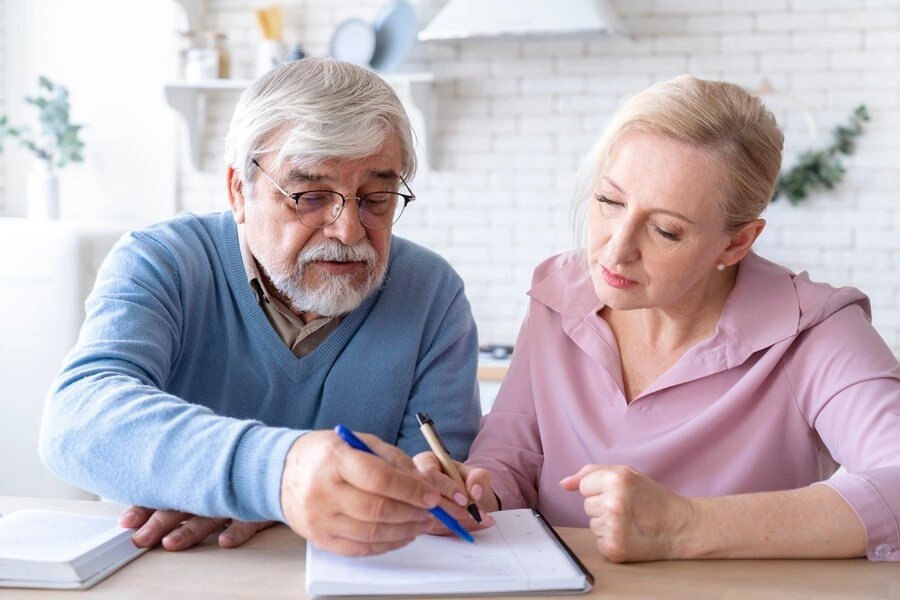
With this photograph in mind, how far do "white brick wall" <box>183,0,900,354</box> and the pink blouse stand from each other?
7.29ft

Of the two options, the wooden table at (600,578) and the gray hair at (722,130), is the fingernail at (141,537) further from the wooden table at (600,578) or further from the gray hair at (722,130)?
the gray hair at (722,130)

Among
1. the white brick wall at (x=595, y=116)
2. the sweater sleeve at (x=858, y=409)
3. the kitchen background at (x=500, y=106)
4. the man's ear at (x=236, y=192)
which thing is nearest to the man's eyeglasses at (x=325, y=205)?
the man's ear at (x=236, y=192)

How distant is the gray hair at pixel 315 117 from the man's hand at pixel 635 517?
2.36 ft

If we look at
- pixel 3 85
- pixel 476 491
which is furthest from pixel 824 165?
pixel 3 85

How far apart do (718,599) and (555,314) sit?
0.81 m

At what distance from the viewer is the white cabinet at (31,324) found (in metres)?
3.26

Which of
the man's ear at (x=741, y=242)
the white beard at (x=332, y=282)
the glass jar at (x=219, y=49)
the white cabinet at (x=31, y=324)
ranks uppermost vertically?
the glass jar at (x=219, y=49)

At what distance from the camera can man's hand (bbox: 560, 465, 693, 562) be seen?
140 cm

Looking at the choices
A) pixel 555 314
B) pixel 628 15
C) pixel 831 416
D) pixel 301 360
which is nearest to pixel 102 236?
pixel 301 360

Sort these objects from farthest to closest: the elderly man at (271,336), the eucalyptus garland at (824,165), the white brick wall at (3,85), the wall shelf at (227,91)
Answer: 1. the white brick wall at (3,85)
2. the wall shelf at (227,91)
3. the eucalyptus garland at (824,165)
4. the elderly man at (271,336)

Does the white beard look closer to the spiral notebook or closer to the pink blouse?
the pink blouse

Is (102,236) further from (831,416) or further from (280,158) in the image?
(831,416)

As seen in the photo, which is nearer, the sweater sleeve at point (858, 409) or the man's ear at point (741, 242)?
the sweater sleeve at point (858, 409)

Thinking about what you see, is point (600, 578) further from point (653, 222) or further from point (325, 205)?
point (325, 205)
